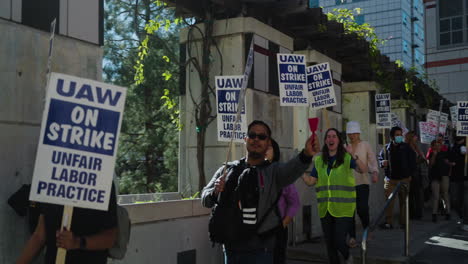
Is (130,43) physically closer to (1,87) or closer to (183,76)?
(183,76)

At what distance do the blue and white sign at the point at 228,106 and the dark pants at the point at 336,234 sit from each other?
152 cm

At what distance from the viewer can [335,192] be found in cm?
606

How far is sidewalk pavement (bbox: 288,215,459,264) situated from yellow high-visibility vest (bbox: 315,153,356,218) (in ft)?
6.13

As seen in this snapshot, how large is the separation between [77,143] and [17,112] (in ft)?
4.10

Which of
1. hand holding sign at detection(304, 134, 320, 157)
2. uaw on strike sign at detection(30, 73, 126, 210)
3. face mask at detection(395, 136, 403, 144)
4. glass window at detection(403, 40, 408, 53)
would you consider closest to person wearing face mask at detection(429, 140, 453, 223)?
face mask at detection(395, 136, 403, 144)

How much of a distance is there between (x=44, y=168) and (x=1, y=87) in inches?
49.7

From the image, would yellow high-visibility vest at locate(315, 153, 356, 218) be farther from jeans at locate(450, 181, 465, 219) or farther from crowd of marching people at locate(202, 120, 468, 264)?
jeans at locate(450, 181, 465, 219)

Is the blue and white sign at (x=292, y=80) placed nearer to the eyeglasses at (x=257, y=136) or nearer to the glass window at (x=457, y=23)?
the eyeglasses at (x=257, y=136)

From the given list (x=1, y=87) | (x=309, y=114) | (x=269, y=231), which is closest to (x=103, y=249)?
(x=269, y=231)

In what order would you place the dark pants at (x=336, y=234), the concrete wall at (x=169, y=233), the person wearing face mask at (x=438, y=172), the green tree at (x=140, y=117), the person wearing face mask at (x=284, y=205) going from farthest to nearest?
1. the green tree at (x=140, y=117)
2. the person wearing face mask at (x=438, y=172)
3. the dark pants at (x=336, y=234)
4. the concrete wall at (x=169, y=233)
5. the person wearing face mask at (x=284, y=205)

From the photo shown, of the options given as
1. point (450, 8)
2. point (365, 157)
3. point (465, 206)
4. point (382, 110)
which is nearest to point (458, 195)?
point (465, 206)

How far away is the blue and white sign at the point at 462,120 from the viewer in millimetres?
12195

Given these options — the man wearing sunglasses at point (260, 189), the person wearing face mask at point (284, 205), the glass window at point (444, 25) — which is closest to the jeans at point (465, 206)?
the person wearing face mask at point (284, 205)

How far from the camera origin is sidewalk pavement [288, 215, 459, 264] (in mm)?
7664
